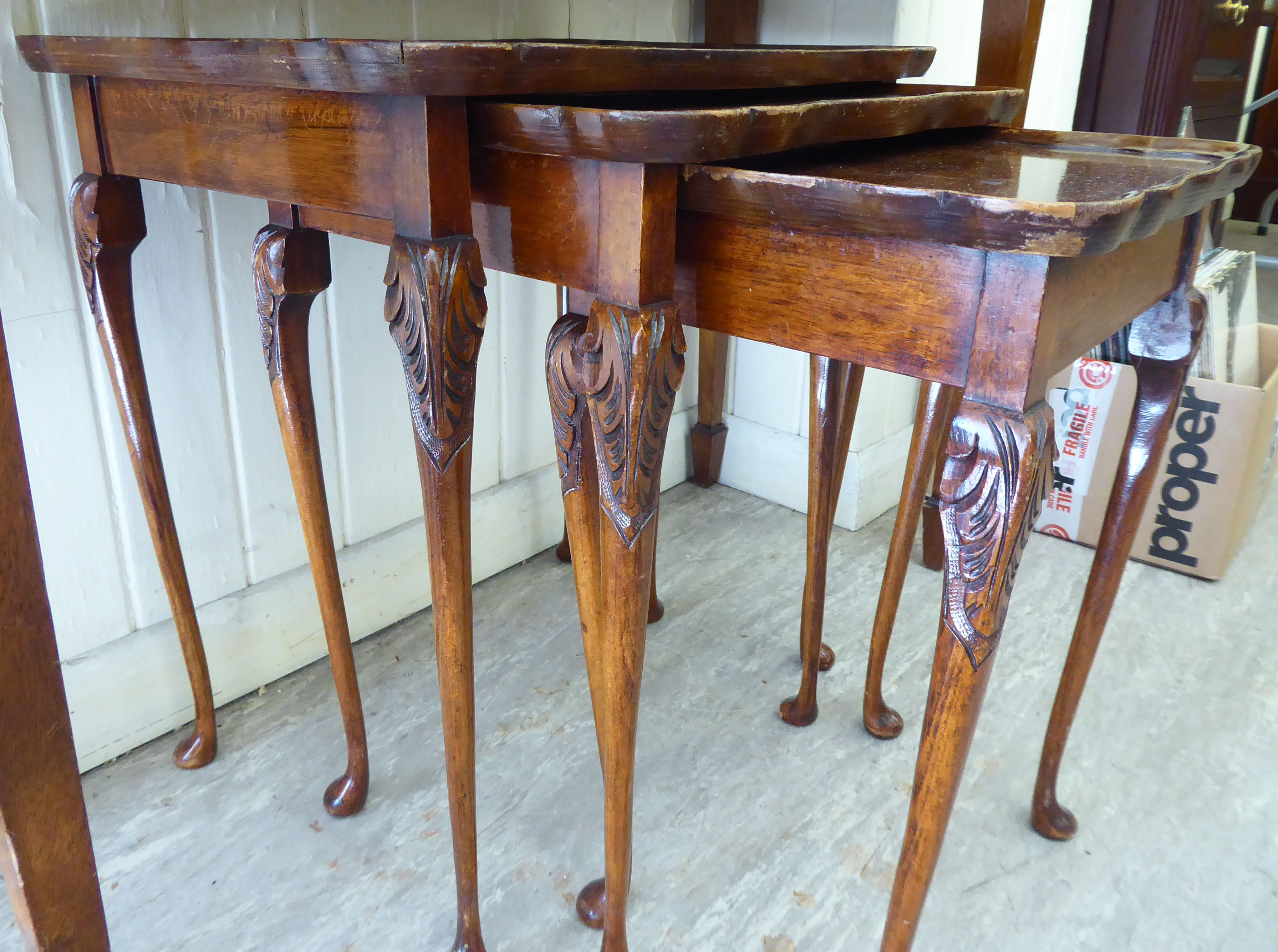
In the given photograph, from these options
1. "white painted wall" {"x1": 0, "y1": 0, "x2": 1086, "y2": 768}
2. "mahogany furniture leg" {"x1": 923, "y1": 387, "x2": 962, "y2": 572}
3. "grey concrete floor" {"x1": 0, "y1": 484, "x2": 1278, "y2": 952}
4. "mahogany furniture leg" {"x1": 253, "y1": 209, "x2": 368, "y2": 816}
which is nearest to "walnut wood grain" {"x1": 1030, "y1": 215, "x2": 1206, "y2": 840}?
"grey concrete floor" {"x1": 0, "y1": 484, "x2": 1278, "y2": 952}

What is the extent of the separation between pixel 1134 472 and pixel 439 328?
22.4 inches

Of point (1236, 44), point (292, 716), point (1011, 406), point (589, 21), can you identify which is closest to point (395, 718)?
point (292, 716)

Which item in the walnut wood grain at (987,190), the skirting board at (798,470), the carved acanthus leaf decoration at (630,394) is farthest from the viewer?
the skirting board at (798,470)

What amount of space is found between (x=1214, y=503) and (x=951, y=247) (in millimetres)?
1175

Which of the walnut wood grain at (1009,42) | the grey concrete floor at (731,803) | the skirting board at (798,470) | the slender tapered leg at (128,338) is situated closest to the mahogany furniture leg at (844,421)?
the grey concrete floor at (731,803)

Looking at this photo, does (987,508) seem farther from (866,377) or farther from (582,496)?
(866,377)

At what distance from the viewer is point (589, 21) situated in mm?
1319

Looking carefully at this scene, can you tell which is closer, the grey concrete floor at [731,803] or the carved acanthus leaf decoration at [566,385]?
the carved acanthus leaf decoration at [566,385]

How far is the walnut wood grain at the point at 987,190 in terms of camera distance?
1.46 feet

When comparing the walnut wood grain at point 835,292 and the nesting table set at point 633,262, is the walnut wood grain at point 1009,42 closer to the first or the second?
the nesting table set at point 633,262

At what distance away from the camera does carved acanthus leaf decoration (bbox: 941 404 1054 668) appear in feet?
1.61

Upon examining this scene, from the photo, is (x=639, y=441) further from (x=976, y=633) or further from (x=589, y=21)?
(x=589, y=21)

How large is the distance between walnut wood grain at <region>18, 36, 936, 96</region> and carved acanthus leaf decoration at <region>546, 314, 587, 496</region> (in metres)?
0.15

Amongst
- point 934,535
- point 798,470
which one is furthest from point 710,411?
point 934,535
